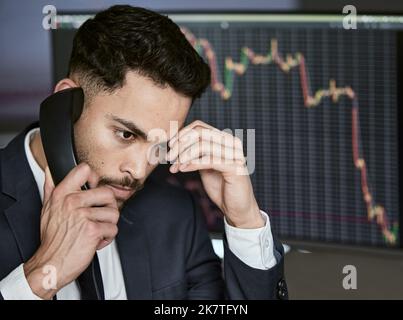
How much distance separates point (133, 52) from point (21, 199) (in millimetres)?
256

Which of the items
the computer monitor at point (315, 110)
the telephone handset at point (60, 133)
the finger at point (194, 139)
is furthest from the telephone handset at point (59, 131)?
the computer monitor at point (315, 110)

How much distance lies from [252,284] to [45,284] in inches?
12.0

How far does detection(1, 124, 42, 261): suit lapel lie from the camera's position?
112 centimetres

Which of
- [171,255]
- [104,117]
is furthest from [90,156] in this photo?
[171,255]

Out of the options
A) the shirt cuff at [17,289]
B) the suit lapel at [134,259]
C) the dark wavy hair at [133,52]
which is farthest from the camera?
the suit lapel at [134,259]

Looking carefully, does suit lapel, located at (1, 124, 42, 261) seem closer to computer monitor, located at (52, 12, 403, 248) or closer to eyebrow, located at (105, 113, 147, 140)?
eyebrow, located at (105, 113, 147, 140)

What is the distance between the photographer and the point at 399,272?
4.09 ft

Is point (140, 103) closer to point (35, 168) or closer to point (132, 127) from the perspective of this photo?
point (132, 127)

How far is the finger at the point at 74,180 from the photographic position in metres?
1.03

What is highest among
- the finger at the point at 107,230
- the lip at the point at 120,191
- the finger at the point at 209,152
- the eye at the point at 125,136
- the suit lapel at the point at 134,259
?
the eye at the point at 125,136

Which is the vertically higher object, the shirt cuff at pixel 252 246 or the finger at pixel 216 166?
the finger at pixel 216 166

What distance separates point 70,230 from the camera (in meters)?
1.01

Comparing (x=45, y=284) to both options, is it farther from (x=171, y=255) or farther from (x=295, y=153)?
(x=295, y=153)

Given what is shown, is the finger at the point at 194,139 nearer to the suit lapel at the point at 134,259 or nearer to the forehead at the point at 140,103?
the forehead at the point at 140,103
